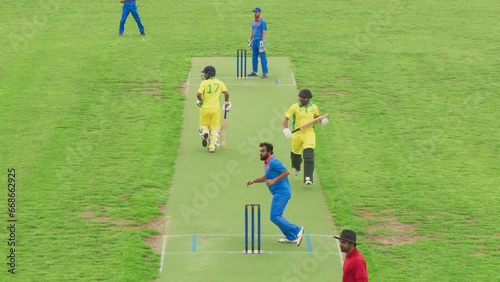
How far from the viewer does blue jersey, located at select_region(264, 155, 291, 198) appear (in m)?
20.8

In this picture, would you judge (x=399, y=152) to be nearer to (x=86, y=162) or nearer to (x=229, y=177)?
(x=229, y=177)

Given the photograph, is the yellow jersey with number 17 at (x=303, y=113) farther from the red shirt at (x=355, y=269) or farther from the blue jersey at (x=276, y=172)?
the red shirt at (x=355, y=269)

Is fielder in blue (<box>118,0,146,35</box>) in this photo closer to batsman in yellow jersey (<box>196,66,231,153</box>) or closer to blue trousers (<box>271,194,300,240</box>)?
batsman in yellow jersey (<box>196,66,231,153</box>)

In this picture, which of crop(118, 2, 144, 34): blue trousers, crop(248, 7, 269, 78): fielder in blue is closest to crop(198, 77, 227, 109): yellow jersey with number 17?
crop(248, 7, 269, 78): fielder in blue

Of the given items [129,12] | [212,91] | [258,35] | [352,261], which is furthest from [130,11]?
[352,261]

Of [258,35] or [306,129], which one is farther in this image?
[258,35]

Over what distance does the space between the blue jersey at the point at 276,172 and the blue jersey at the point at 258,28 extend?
13.4m

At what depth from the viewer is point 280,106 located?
3186 cm

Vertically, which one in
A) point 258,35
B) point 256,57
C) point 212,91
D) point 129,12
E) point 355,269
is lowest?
point 355,269

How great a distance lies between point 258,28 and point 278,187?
13604mm

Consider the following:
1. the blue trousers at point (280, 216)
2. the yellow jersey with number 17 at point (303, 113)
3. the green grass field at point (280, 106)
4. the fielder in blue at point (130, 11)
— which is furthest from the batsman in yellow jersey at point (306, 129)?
the fielder in blue at point (130, 11)

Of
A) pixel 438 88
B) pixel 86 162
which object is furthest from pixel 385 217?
pixel 438 88

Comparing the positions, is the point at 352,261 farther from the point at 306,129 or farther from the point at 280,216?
the point at 306,129

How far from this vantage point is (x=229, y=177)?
25.7m
